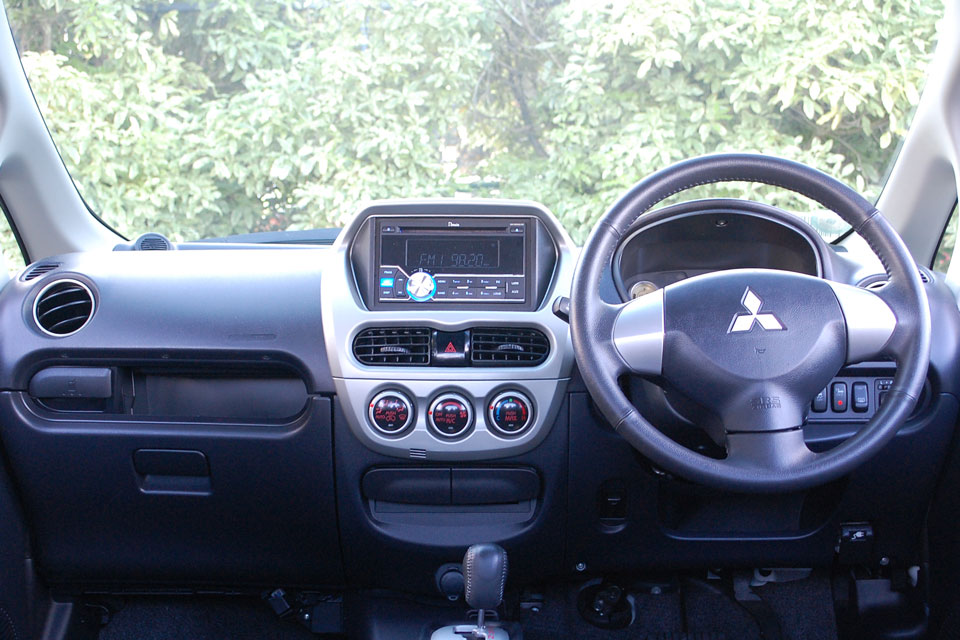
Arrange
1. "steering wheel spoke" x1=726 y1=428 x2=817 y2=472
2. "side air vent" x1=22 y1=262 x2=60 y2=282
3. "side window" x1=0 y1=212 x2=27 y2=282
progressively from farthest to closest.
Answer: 1. "side window" x1=0 y1=212 x2=27 y2=282
2. "side air vent" x1=22 y1=262 x2=60 y2=282
3. "steering wheel spoke" x1=726 y1=428 x2=817 y2=472

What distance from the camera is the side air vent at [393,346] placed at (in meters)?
1.96

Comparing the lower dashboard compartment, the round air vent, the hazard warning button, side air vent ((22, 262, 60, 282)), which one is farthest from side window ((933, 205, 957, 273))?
side air vent ((22, 262, 60, 282))

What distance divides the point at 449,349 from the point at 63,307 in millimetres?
980

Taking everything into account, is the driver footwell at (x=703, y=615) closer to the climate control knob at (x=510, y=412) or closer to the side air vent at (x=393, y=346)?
the climate control knob at (x=510, y=412)

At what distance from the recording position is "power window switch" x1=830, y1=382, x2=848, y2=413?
6.52ft

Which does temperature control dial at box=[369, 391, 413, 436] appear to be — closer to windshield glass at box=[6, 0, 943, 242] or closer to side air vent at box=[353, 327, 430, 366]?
side air vent at box=[353, 327, 430, 366]

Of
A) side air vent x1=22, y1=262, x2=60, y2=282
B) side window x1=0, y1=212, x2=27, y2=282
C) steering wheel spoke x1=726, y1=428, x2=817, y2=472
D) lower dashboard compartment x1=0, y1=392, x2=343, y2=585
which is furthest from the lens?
side window x1=0, y1=212, x2=27, y2=282

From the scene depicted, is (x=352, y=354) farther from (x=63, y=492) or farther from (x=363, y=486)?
(x=63, y=492)

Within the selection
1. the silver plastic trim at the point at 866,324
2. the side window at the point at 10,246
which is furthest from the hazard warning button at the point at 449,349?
the side window at the point at 10,246

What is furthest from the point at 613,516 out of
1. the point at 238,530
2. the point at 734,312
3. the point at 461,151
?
the point at 461,151

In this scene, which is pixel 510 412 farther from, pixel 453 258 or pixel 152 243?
pixel 152 243

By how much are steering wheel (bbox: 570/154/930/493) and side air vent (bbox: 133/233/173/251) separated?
1.38 meters

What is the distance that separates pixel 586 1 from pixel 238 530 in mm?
1780

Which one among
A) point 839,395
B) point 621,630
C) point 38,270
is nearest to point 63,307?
point 38,270
